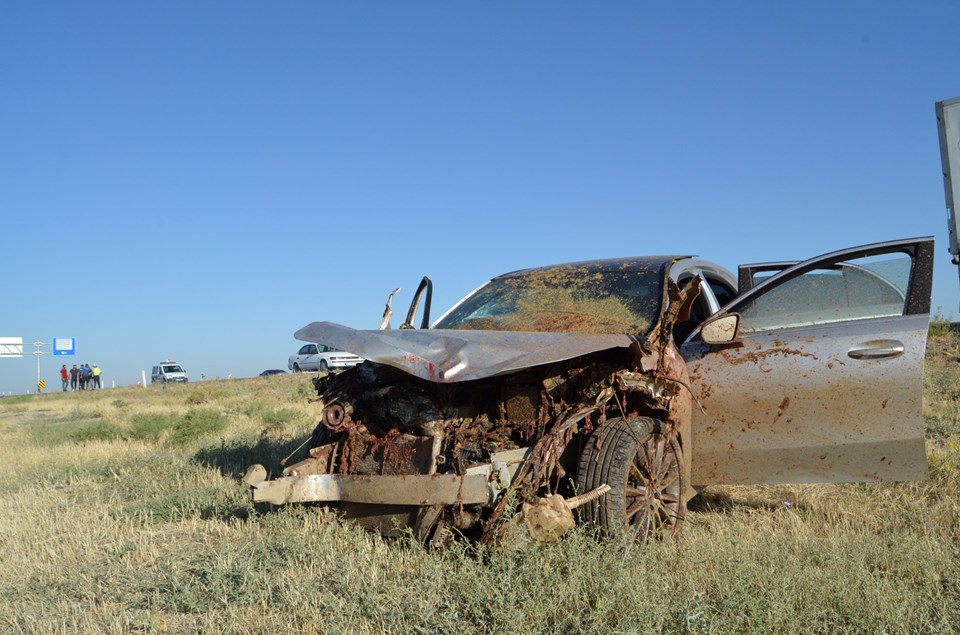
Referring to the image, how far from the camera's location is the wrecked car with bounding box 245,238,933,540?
4.14m

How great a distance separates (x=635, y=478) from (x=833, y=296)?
6.79 ft

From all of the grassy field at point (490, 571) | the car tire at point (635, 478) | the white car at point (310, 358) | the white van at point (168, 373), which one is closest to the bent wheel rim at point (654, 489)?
the car tire at point (635, 478)

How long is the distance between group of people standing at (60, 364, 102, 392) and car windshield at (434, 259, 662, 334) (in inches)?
1689

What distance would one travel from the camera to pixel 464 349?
4148mm

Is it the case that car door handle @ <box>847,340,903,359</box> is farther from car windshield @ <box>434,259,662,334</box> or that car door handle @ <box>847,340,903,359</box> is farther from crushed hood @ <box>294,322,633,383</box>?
crushed hood @ <box>294,322,633,383</box>

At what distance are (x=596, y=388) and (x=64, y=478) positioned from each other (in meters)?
5.49

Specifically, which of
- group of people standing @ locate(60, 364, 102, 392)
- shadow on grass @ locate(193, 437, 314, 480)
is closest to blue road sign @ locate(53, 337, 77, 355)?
group of people standing @ locate(60, 364, 102, 392)

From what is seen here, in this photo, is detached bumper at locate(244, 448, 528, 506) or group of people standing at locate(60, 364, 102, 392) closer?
detached bumper at locate(244, 448, 528, 506)

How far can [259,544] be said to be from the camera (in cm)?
452

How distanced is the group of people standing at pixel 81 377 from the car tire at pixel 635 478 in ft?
146

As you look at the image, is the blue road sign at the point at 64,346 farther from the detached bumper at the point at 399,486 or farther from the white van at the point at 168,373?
the detached bumper at the point at 399,486

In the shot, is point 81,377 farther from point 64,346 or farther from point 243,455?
point 243,455

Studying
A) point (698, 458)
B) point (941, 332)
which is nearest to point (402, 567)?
point (698, 458)

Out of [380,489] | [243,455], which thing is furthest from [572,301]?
[243,455]
